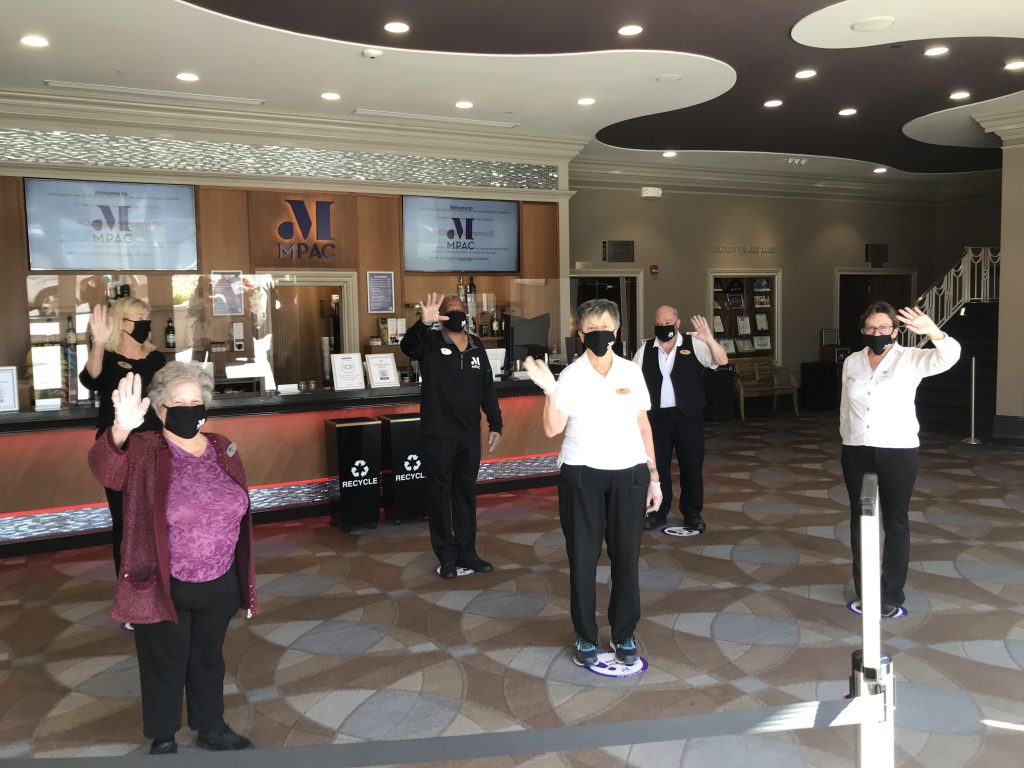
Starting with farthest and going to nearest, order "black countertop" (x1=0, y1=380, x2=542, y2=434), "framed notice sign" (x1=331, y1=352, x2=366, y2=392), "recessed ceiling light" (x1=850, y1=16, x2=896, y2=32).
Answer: "framed notice sign" (x1=331, y1=352, x2=366, y2=392), "recessed ceiling light" (x1=850, y1=16, x2=896, y2=32), "black countertop" (x1=0, y1=380, x2=542, y2=434)

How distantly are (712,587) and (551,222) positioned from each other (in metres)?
5.83

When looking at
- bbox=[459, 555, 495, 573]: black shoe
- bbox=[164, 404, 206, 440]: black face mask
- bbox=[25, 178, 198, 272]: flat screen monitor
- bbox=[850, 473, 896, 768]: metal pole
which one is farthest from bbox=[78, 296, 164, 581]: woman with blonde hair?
bbox=[850, 473, 896, 768]: metal pole

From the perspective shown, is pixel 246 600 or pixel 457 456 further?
pixel 457 456

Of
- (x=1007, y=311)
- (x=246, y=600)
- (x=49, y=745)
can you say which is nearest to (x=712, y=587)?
(x=246, y=600)

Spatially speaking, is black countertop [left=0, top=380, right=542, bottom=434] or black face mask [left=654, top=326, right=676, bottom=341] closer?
black countertop [left=0, top=380, right=542, bottom=434]

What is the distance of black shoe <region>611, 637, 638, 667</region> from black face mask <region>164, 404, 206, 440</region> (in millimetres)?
2050

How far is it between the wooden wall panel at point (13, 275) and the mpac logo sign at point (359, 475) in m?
3.14

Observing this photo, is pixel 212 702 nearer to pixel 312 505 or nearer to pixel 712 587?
pixel 712 587

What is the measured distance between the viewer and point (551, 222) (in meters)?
9.71

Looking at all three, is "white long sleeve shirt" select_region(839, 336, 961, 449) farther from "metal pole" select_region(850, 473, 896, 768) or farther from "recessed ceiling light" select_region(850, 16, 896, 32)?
"recessed ceiling light" select_region(850, 16, 896, 32)

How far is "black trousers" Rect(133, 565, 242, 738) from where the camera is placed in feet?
9.34

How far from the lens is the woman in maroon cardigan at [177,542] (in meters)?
2.73

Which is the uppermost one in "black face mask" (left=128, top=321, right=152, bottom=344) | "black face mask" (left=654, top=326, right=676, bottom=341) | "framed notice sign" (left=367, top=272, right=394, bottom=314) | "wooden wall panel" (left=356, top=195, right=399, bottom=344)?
"wooden wall panel" (left=356, top=195, right=399, bottom=344)

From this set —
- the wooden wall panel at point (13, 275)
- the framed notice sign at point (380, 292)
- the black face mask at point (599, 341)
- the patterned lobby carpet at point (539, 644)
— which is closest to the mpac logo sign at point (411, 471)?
the patterned lobby carpet at point (539, 644)
